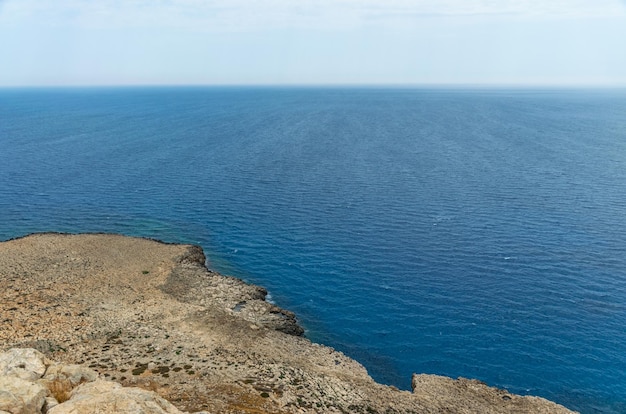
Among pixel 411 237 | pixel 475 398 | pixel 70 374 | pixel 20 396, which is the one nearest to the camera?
pixel 20 396

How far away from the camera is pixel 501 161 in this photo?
172 m

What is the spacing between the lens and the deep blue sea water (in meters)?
67.3

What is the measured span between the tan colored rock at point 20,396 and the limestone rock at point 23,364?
1.96 metres

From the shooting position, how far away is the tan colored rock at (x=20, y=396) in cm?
3341

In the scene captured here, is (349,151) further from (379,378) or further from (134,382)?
(134,382)

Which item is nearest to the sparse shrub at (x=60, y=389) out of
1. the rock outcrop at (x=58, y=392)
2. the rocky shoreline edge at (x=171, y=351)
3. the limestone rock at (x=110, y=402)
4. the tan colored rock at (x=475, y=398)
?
the rock outcrop at (x=58, y=392)

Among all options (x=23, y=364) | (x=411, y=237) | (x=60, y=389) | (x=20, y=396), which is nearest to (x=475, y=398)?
(x=60, y=389)

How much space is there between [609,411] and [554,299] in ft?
78.9

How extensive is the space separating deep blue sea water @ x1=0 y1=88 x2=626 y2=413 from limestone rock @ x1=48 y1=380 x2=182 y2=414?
122 feet

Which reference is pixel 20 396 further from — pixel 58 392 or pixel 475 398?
pixel 475 398

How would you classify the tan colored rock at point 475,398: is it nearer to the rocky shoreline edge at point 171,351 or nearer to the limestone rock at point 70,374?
the rocky shoreline edge at point 171,351

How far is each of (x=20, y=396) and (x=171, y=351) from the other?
2605 cm

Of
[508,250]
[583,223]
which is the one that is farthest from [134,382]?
[583,223]

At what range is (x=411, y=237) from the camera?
10462 cm
